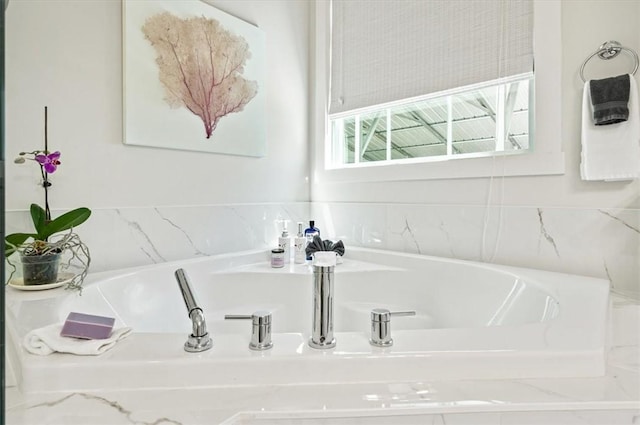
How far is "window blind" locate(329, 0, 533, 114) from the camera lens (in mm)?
1476

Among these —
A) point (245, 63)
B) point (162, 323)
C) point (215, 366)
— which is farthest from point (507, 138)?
point (162, 323)

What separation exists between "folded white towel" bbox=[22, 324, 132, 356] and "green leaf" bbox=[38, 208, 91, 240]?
550 mm

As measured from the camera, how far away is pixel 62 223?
115cm

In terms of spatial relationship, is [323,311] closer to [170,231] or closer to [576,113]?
[170,231]

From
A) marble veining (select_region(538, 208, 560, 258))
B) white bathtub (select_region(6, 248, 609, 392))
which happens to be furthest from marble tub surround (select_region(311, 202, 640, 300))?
white bathtub (select_region(6, 248, 609, 392))

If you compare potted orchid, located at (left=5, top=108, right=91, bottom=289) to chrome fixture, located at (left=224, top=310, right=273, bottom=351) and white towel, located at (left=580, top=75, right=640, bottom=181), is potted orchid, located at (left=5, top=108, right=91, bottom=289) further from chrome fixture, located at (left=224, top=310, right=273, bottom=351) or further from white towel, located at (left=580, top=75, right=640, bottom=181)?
white towel, located at (left=580, top=75, right=640, bottom=181)

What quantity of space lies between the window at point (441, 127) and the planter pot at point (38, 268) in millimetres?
1490

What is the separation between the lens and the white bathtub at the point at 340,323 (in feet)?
2.16

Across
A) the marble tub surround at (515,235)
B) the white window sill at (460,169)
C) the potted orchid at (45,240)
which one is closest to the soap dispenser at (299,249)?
the marble tub surround at (515,235)

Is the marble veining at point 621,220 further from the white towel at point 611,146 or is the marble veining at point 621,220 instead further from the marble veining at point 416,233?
the white towel at point 611,146

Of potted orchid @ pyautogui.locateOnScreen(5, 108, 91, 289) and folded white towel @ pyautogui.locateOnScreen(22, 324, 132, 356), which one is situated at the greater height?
potted orchid @ pyautogui.locateOnScreen(5, 108, 91, 289)

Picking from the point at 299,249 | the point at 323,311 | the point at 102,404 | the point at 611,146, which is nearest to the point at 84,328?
the point at 102,404

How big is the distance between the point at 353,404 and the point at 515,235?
1189mm

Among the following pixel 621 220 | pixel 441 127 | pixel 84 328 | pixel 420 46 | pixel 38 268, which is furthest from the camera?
pixel 441 127
